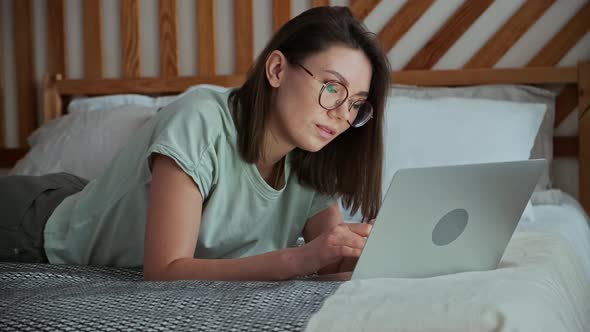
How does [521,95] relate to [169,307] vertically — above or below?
below

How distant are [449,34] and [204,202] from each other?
140cm

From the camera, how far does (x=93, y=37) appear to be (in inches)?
119

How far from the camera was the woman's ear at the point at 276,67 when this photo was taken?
1.50 meters

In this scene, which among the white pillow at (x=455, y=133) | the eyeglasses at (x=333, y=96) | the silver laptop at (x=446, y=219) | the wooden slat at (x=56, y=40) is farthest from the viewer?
the wooden slat at (x=56, y=40)

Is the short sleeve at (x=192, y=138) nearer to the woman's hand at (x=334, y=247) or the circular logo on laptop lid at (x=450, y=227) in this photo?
the woman's hand at (x=334, y=247)

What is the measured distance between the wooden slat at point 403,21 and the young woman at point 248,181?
3.67 feet

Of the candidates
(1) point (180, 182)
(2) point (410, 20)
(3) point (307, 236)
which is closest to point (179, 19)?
(2) point (410, 20)

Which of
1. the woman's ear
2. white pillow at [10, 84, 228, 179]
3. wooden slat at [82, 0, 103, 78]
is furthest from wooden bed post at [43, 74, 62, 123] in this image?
the woman's ear

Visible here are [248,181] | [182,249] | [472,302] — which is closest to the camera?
[472,302]

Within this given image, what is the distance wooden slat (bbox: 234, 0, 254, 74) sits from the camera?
112 inches

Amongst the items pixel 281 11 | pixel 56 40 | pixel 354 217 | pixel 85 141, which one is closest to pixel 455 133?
pixel 354 217

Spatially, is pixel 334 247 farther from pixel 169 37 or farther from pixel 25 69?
Answer: pixel 25 69

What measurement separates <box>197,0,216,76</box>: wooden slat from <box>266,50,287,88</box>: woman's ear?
Result: 142cm

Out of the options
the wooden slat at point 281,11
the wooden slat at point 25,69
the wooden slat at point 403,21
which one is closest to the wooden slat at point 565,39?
the wooden slat at point 403,21
